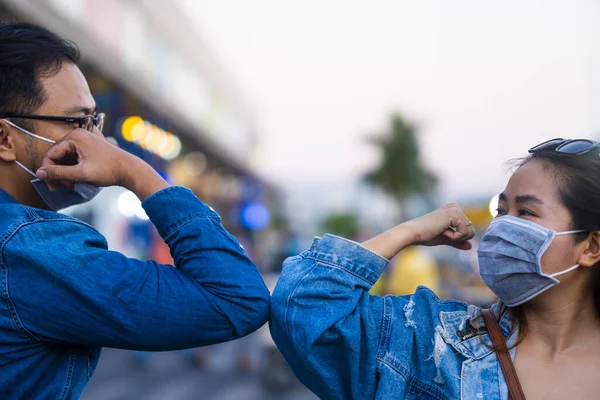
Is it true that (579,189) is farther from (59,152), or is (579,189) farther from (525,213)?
(59,152)

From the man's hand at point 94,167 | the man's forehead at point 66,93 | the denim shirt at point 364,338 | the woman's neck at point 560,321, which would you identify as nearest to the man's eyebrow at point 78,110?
the man's forehead at point 66,93

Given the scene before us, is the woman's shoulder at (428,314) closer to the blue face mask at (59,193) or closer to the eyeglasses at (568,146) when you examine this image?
the eyeglasses at (568,146)

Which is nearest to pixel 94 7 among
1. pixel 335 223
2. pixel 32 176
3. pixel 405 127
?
pixel 32 176

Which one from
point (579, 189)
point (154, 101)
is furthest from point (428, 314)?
point (154, 101)

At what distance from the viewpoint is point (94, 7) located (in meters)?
14.6

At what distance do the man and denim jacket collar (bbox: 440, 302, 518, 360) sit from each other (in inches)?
23.0

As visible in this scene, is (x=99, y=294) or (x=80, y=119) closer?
(x=99, y=294)

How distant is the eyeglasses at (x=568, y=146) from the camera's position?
171 cm

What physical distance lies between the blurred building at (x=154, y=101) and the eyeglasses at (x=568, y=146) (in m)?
5.57

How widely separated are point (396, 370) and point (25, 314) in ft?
3.22

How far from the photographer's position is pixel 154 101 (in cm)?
953

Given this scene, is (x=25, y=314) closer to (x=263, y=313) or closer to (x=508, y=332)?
(x=263, y=313)

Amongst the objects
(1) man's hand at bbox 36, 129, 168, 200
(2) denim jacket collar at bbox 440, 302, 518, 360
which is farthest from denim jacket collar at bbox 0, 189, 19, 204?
(2) denim jacket collar at bbox 440, 302, 518, 360

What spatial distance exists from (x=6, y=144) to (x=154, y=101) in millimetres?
8323
